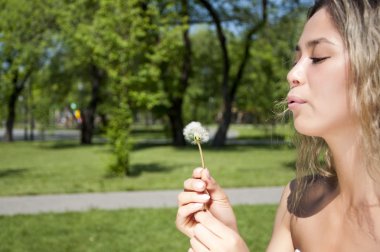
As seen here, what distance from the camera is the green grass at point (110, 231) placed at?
20.2ft

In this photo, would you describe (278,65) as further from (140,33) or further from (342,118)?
(342,118)

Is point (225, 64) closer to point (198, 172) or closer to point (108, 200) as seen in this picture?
point (108, 200)

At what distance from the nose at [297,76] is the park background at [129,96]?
0.45 m

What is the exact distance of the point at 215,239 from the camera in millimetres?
1227

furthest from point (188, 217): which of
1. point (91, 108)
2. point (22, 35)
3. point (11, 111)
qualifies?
point (11, 111)

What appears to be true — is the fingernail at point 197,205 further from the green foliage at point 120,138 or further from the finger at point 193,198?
the green foliage at point 120,138

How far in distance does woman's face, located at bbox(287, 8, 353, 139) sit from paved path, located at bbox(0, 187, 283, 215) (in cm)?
744

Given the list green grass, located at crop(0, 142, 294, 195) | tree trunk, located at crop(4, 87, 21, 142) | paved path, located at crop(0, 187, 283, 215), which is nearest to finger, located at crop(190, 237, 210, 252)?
paved path, located at crop(0, 187, 283, 215)

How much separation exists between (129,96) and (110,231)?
6.81 metres

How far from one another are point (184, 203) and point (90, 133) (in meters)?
30.3

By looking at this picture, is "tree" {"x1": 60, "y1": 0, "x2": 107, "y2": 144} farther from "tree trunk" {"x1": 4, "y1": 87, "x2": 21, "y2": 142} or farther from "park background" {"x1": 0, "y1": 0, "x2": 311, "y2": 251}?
"tree trunk" {"x1": 4, "y1": 87, "x2": 21, "y2": 142}

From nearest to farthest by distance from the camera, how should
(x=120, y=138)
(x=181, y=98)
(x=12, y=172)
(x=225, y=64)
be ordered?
(x=120, y=138) → (x=12, y=172) → (x=225, y=64) → (x=181, y=98)

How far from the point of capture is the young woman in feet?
4.00

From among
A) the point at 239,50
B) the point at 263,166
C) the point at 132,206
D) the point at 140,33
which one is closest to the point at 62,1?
the point at 239,50
